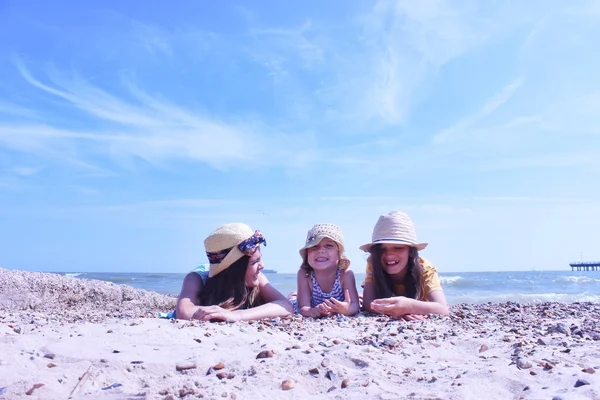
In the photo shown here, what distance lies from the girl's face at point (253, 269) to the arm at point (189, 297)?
0.60 meters

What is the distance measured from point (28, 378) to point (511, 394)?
2.64 meters

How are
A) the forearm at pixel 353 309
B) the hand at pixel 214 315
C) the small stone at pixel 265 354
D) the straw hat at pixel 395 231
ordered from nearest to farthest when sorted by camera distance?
1. the small stone at pixel 265 354
2. the hand at pixel 214 315
3. the forearm at pixel 353 309
4. the straw hat at pixel 395 231

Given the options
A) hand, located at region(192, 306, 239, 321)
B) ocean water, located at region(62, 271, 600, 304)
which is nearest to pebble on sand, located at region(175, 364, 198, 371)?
hand, located at region(192, 306, 239, 321)

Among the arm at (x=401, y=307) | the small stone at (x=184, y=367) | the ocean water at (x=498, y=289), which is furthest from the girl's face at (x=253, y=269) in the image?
the ocean water at (x=498, y=289)

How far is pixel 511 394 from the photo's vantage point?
2635 mm

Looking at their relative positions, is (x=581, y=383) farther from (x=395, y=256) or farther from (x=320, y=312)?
(x=395, y=256)

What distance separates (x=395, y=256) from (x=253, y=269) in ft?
5.61

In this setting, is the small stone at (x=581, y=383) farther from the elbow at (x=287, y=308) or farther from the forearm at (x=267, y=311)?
the elbow at (x=287, y=308)

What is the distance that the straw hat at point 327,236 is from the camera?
20.3ft

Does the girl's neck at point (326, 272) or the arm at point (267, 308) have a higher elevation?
the girl's neck at point (326, 272)

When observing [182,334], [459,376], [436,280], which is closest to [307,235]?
[436,280]

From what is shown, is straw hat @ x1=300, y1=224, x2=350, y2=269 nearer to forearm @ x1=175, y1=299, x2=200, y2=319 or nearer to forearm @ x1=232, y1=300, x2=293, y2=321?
forearm @ x1=232, y1=300, x2=293, y2=321

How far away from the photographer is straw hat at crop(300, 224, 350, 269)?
6188 mm

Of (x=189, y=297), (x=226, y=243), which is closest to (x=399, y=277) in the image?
(x=226, y=243)
